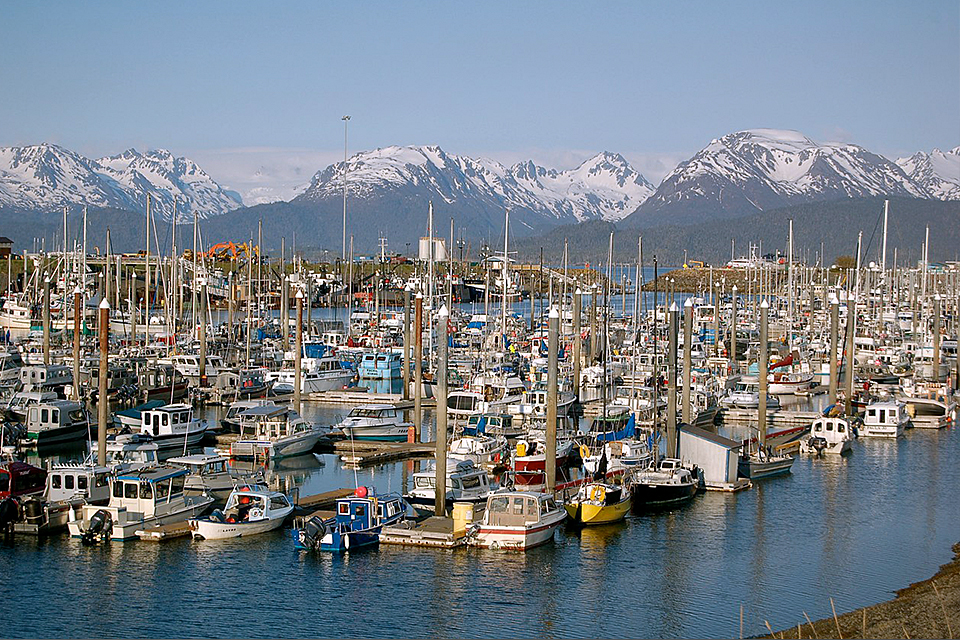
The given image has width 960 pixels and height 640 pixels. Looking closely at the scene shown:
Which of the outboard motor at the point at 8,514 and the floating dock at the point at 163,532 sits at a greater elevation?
the outboard motor at the point at 8,514

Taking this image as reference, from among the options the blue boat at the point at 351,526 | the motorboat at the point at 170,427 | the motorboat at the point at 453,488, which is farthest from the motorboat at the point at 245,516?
the motorboat at the point at 170,427

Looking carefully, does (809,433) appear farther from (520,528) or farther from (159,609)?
(159,609)

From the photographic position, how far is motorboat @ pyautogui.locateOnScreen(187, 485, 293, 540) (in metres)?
24.7

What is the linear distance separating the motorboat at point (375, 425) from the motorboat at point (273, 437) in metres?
0.97

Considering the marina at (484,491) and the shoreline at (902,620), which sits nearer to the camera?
the shoreline at (902,620)

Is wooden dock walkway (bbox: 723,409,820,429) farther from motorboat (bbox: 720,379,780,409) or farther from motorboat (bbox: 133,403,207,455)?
motorboat (bbox: 133,403,207,455)

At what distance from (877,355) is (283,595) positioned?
40.4 meters

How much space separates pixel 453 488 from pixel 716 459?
6605 millimetres

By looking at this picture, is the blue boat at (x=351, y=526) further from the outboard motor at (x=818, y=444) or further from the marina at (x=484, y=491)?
the outboard motor at (x=818, y=444)

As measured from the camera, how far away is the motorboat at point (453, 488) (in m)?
27.3

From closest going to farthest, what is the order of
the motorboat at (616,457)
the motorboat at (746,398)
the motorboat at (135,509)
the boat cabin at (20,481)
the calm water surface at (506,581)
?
the calm water surface at (506,581), the motorboat at (135,509), the boat cabin at (20,481), the motorboat at (616,457), the motorboat at (746,398)

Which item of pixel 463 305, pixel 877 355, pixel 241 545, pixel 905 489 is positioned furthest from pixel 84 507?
pixel 463 305

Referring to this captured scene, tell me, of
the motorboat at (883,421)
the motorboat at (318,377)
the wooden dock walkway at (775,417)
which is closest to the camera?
the motorboat at (883,421)

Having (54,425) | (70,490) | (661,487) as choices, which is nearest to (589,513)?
(661,487)
